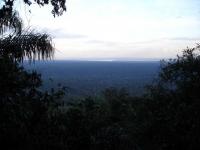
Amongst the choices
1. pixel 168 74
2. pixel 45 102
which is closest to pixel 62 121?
pixel 45 102

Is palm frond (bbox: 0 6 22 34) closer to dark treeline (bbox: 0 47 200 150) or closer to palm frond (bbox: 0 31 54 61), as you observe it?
palm frond (bbox: 0 31 54 61)

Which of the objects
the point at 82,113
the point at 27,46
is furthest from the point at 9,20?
the point at 82,113

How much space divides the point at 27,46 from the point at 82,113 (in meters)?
1.56

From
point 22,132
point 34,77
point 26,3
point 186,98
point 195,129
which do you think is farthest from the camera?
point 186,98

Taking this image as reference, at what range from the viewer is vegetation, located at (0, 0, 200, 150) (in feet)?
22.1

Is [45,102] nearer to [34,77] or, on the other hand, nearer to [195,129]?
[34,77]

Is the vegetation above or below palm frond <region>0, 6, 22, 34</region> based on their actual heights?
below

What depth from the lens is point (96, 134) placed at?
27.7ft

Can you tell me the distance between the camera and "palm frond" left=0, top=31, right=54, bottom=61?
7445 mm

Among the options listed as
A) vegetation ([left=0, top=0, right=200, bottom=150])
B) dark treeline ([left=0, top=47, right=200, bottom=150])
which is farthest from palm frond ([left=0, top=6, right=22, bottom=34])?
dark treeline ([left=0, top=47, right=200, bottom=150])

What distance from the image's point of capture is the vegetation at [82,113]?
673 cm

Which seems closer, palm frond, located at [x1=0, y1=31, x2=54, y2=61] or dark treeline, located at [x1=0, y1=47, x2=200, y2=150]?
dark treeline, located at [x1=0, y1=47, x2=200, y2=150]

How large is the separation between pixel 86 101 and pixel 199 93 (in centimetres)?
329

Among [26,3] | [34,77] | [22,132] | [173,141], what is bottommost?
[173,141]
